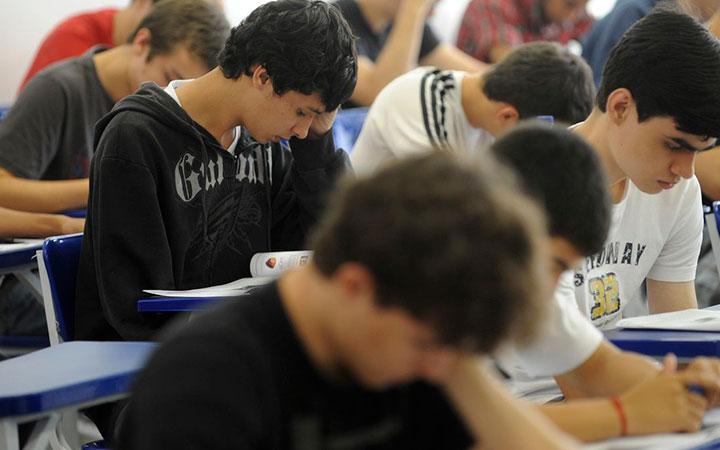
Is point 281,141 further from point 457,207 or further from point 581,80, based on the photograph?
point 457,207

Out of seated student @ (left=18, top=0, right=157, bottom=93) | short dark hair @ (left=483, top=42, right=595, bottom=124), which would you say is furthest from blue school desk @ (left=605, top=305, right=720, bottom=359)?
seated student @ (left=18, top=0, right=157, bottom=93)

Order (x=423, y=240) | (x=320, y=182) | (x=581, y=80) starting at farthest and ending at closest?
1. (x=581, y=80)
2. (x=320, y=182)
3. (x=423, y=240)

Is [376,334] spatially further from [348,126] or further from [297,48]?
[348,126]

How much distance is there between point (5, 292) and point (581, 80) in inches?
64.1

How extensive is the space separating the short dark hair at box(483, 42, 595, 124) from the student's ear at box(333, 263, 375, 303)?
2.36 meters

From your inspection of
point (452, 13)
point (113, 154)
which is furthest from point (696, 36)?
point (452, 13)

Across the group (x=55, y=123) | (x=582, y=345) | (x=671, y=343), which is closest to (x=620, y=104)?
(x=671, y=343)

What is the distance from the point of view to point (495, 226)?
955 millimetres

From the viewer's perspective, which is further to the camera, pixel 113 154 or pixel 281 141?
pixel 281 141

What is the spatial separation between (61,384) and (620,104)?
1.12 meters

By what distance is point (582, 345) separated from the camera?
1.60 meters

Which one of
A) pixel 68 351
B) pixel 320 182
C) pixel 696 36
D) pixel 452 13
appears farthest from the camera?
pixel 452 13

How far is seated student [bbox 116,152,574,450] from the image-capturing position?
947 mm

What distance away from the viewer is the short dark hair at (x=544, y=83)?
3.26 m
